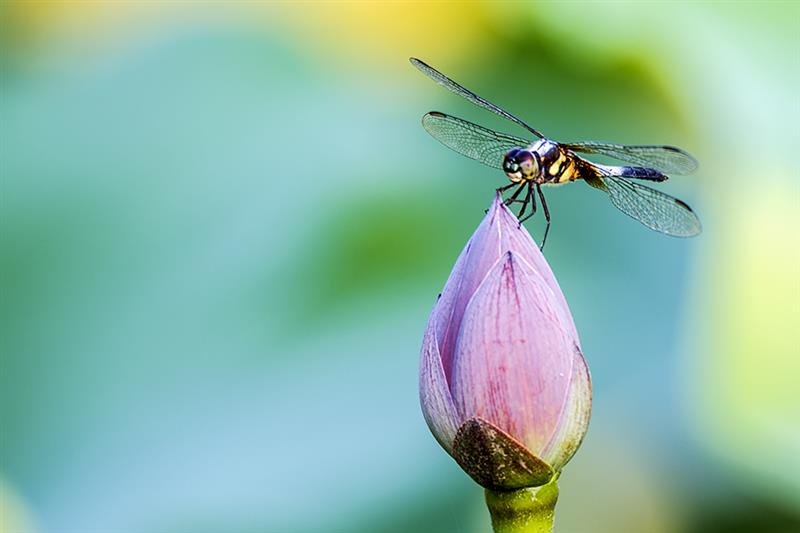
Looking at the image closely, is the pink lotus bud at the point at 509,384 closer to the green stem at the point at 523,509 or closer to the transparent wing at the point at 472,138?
the green stem at the point at 523,509

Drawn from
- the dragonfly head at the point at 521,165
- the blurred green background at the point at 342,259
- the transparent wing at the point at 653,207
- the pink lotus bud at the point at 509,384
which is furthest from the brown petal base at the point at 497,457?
the blurred green background at the point at 342,259

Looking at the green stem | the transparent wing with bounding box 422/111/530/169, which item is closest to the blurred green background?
the transparent wing with bounding box 422/111/530/169

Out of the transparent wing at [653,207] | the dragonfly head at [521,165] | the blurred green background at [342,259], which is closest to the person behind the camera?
the dragonfly head at [521,165]

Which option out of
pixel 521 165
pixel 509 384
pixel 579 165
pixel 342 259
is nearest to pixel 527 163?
pixel 521 165

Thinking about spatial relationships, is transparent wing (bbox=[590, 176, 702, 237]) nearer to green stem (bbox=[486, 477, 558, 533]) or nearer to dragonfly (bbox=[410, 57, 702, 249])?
dragonfly (bbox=[410, 57, 702, 249])

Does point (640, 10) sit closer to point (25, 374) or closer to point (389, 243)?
point (389, 243)

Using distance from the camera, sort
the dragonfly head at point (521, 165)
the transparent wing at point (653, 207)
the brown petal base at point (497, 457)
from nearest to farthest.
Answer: the brown petal base at point (497, 457)
the dragonfly head at point (521, 165)
the transparent wing at point (653, 207)
